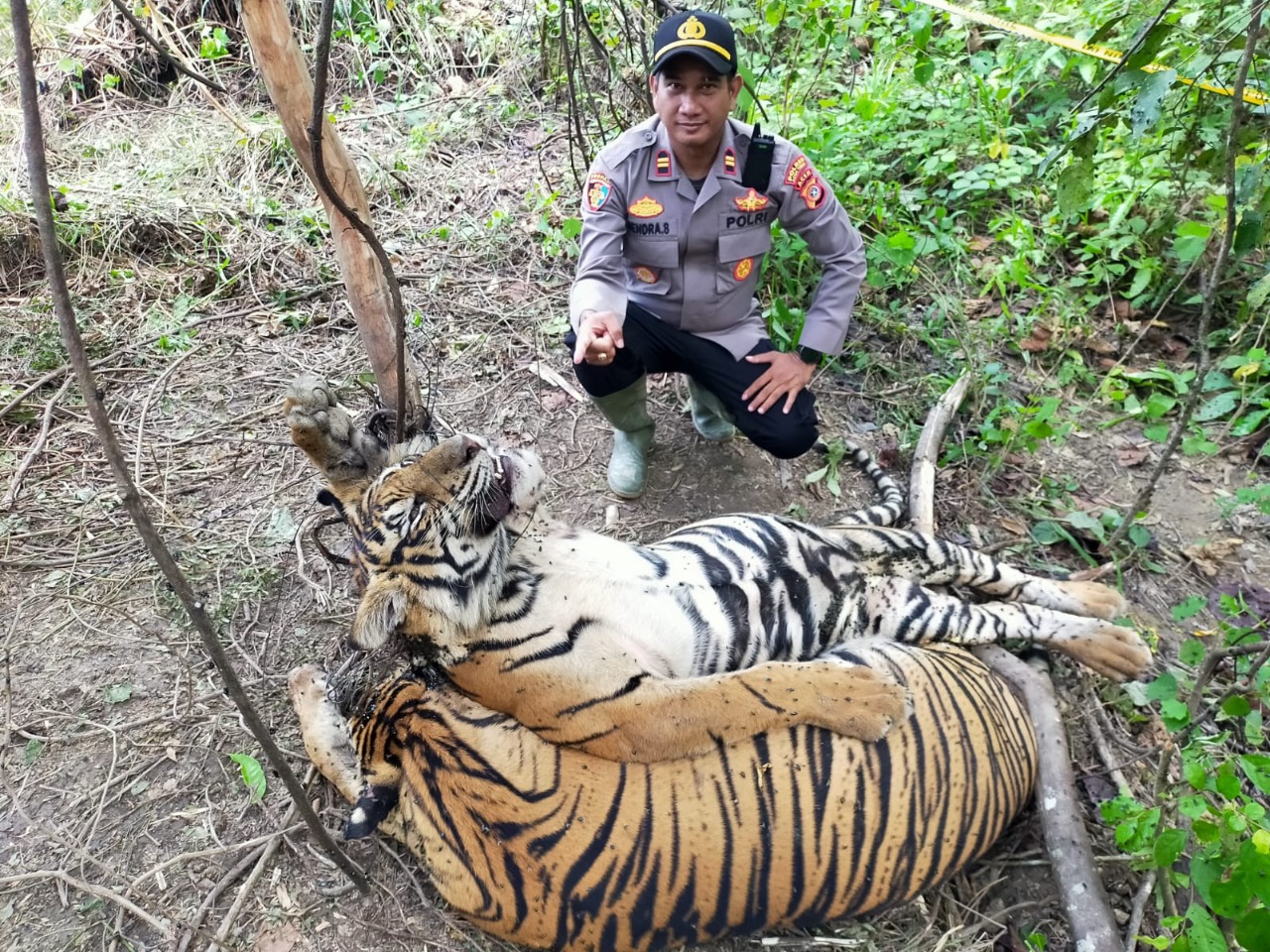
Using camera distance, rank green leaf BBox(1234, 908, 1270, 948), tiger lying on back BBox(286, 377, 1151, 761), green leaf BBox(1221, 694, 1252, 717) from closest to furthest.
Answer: green leaf BBox(1234, 908, 1270, 948), green leaf BBox(1221, 694, 1252, 717), tiger lying on back BBox(286, 377, 1151, 761)

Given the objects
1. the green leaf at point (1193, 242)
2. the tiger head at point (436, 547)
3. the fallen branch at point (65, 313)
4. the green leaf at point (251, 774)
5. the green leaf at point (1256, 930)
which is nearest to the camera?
the fallen branch at point (65, 313)

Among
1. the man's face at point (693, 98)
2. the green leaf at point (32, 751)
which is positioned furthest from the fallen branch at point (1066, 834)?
the green leaf at point (32, 751)

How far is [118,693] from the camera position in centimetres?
301

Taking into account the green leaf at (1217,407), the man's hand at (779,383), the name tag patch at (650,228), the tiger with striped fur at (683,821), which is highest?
the name tag patch at (650,228)

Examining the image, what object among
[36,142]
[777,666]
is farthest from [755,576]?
[36,142]

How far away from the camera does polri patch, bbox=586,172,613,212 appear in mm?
3250

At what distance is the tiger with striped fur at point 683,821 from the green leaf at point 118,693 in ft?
4.29

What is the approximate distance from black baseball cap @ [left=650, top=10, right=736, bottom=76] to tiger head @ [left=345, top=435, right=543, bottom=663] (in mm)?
1641

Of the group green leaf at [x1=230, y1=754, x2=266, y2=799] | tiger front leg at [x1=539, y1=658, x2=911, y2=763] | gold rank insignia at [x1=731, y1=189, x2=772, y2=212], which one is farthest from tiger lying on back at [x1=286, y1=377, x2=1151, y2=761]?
gold rank insignia at [x1=731, y1=189, x2=772, y2=212]

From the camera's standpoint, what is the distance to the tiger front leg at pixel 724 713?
2244 millimetres

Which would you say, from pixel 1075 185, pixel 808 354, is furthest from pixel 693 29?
pixel 1075 185

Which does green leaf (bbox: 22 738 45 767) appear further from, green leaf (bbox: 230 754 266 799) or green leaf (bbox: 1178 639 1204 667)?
green leaf (bbox: 1178 639 1204 667)

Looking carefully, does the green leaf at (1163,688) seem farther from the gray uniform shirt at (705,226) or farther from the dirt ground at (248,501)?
the gray uniform shirt at (705,226)

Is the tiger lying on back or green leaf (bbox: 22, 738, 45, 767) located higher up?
the tiger lying on back
